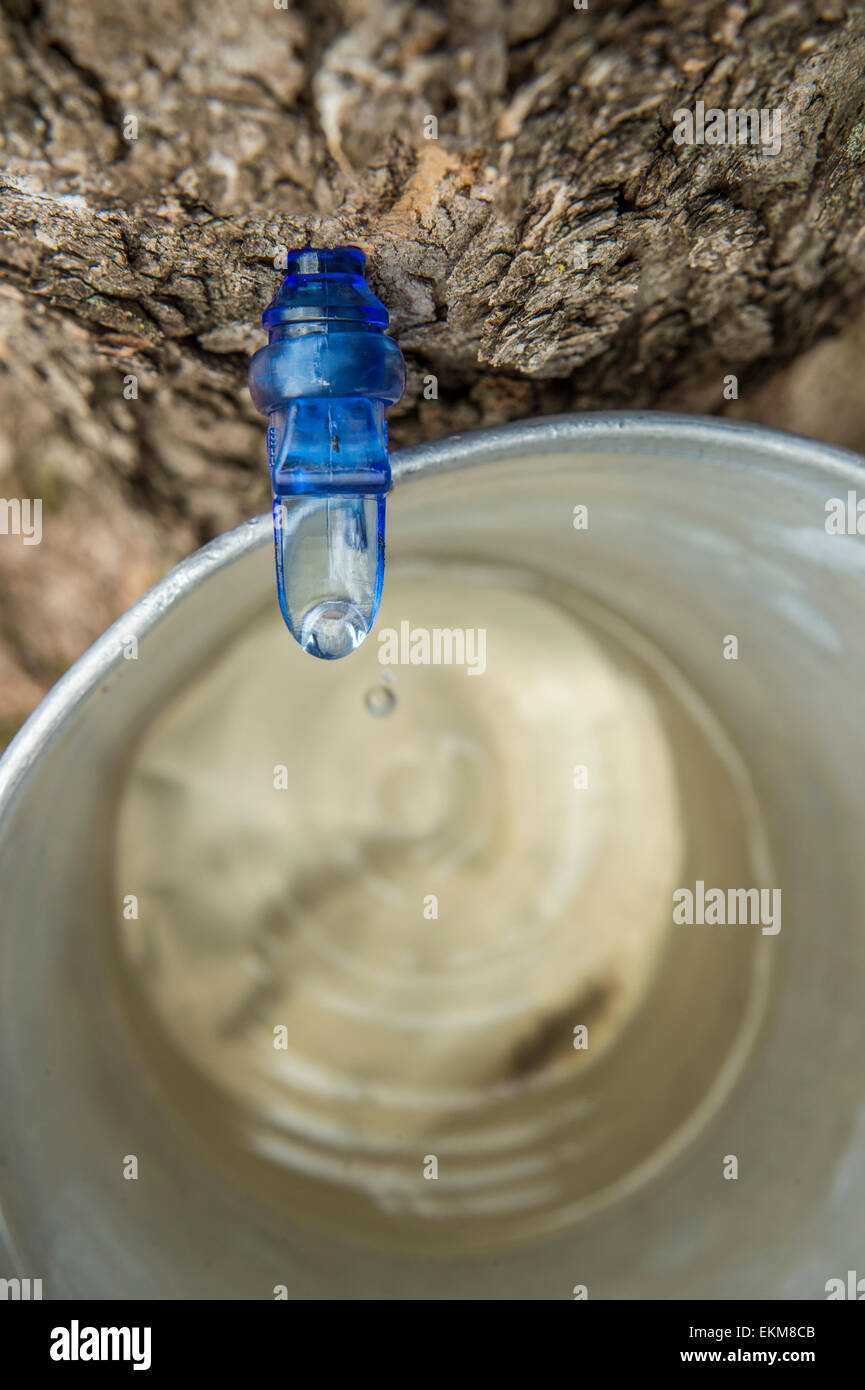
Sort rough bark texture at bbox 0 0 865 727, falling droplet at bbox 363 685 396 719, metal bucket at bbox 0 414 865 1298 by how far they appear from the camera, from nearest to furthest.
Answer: rough bark texture at bbox 0 0 865 727 < metal bucket at bbox 0 414 865 1298 < falling droplet at bbox 363 685 396 719

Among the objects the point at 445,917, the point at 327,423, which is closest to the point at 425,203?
the point at 327,423

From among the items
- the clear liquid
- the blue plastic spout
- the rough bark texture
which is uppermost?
the rough bark texture

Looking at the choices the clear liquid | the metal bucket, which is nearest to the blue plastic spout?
the metal bucket

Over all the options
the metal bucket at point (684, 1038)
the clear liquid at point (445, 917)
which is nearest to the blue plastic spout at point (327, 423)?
the metal bucket at point (684, 1038)

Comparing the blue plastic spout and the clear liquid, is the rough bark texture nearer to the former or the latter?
the blue plastic spout

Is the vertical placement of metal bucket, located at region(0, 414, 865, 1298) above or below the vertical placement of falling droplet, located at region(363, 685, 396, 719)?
below

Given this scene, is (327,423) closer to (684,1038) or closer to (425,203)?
(425,203)
